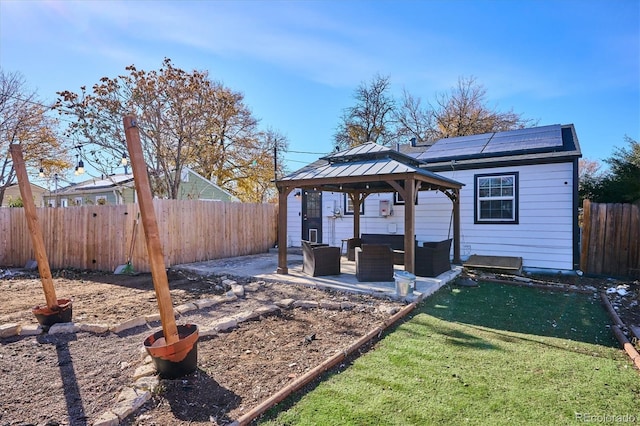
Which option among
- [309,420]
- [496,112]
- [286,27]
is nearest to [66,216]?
[286,27]

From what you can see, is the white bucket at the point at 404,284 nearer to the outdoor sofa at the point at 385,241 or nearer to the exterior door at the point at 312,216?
the outdoor sofa at the point at 385,241

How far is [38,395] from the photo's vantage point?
2645 millimetres

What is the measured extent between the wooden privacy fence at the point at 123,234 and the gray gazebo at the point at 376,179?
296 cm

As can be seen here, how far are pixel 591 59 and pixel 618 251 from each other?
17.2 ft

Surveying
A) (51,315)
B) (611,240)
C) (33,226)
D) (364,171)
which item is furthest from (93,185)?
(611,240)

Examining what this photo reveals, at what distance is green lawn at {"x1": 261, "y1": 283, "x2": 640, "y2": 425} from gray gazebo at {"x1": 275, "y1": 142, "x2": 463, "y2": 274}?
2.02m

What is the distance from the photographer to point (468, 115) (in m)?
20.8

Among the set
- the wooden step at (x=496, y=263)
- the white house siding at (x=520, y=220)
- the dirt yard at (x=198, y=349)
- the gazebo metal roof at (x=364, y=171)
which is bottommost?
the dirt yard at (x=198, y=349)

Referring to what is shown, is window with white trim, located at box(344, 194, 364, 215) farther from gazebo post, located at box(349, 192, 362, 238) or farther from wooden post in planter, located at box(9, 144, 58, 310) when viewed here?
wooden post in planter, located at box(9, 144, 58, 310)

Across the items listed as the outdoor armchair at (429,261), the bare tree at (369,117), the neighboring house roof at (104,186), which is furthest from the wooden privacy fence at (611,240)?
the neighboring house roof at (104,186)

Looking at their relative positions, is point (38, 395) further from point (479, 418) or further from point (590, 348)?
point (590, 348)

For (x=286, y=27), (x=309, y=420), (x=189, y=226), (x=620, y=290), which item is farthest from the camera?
(x=189, y=226)

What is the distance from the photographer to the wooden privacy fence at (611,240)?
7.45m

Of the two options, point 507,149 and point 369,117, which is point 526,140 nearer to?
point 507,149
